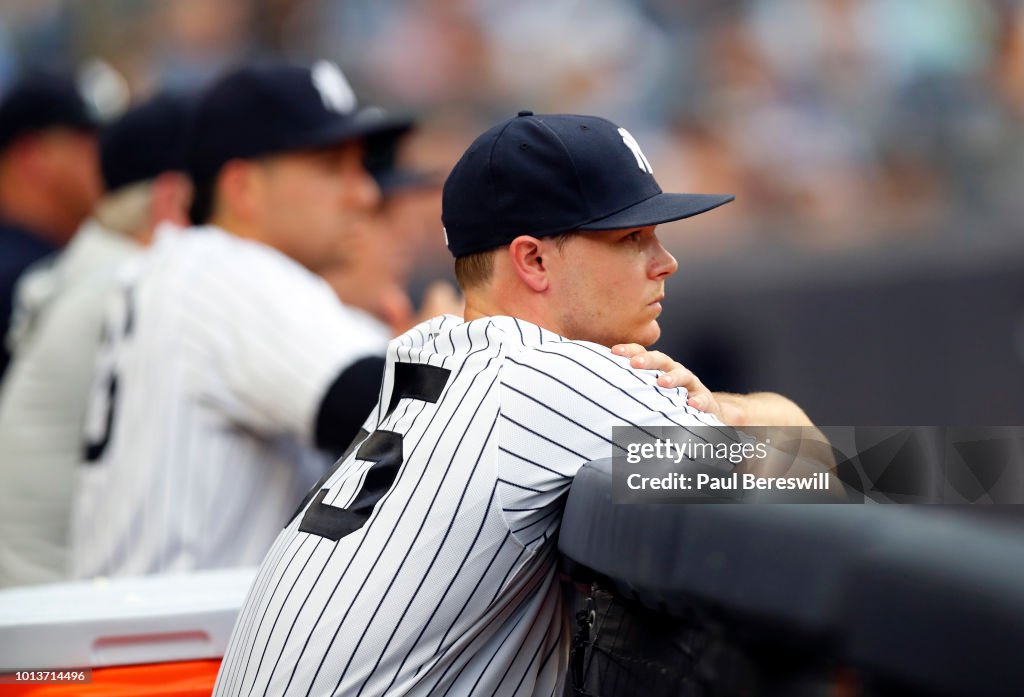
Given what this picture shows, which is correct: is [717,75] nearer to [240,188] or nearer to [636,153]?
[240,188]

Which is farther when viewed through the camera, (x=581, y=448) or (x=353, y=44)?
(x=353, y=44)

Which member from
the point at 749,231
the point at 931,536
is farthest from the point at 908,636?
the point at 749,231

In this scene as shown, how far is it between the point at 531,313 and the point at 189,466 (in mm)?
1212

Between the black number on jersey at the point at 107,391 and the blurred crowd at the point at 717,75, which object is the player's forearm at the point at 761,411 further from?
the blurred crowd at the point at 717,75

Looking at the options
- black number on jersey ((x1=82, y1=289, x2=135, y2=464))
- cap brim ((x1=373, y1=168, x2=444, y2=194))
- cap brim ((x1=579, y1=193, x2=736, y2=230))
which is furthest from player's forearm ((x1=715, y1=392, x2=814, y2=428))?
cap brim ((x1=373, y1=168, x2=444, y2=194))

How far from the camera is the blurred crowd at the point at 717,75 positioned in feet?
21.5

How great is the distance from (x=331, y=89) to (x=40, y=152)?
69.4 inches

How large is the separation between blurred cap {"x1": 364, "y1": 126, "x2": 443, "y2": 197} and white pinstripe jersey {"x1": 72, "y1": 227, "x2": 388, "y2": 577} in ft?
2.22

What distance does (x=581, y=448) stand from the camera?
1514mm

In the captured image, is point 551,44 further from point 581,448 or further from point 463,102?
point 581,448

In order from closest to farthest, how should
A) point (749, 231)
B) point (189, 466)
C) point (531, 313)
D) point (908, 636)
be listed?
point (908, 636) → point (531, 313) → point (189, 466) → point (749, 231)

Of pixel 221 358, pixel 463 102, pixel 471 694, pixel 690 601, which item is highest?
pixel 463 102

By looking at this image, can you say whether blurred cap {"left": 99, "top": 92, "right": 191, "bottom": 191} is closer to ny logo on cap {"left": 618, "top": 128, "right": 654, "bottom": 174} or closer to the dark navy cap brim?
the dark navy cap brim

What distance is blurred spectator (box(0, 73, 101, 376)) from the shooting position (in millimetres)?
4488
